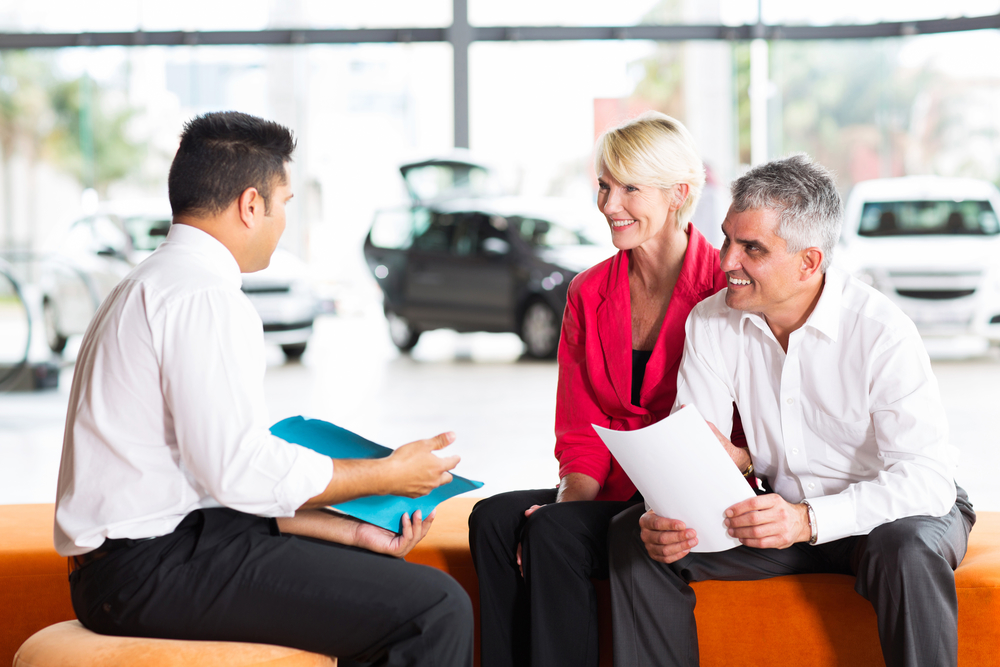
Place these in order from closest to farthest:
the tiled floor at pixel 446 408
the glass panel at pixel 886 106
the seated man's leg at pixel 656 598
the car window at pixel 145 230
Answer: the seated man's leg at pixel 656 598 < the tiled floor at pixel 446 408 < the car window at pixel 145 230 < the glass panel at pixel 886 106

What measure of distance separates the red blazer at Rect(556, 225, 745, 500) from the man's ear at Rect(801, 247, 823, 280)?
34 centimetres

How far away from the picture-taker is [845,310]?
195cm

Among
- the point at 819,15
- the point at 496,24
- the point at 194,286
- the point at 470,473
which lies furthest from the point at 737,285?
the point at 819,15

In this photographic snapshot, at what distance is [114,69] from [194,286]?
1170 cm

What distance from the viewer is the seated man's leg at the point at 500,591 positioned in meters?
A: 2.06

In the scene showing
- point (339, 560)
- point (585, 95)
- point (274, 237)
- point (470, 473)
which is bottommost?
point (470, 473)

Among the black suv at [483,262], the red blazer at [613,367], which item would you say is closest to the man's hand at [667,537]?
the red blazer at [613,367]

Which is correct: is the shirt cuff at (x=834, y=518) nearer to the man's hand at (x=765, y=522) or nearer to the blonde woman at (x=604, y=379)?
the man's hand at (x=765, y=522)

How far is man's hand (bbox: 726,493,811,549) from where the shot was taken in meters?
1.74

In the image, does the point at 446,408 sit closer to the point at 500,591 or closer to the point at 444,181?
the point at 444,181

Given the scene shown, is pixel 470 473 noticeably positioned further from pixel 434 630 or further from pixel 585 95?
pixel 585 95

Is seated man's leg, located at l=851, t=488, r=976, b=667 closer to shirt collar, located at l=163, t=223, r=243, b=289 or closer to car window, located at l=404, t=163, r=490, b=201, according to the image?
shirt collar, located at l=163, t=223, r=243, b=289

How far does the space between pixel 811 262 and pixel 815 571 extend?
0.63 meters

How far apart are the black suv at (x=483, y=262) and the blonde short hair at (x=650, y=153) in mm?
5576
